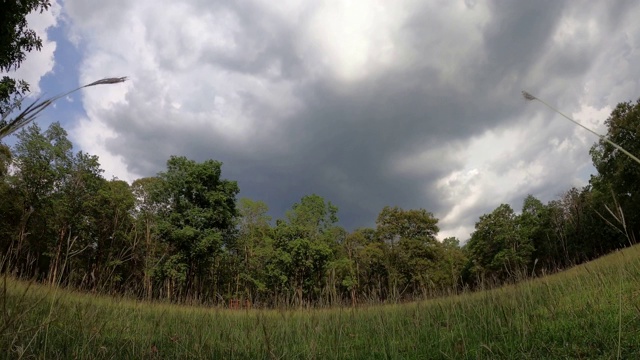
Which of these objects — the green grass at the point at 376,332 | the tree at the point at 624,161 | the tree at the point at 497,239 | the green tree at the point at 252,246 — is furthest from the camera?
the tree at the point at 497,239

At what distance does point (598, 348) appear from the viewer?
16.9 ft

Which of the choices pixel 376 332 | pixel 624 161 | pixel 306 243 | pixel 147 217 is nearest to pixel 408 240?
pixel 306 243

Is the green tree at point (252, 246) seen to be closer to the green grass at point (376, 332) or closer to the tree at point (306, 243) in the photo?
the tree at point (306, 243)

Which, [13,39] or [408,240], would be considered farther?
[408,240]

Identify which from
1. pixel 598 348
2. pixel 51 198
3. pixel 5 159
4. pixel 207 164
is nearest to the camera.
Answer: pixel 598 348

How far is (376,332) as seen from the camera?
282 inches

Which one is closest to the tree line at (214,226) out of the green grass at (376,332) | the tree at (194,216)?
the tree at (194,216)

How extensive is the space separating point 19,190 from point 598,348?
1458 inches

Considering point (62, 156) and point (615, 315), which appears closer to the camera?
point (615, 315)

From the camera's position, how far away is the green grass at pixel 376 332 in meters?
4.53

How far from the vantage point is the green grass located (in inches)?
178

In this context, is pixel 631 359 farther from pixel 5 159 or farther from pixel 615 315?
pixel 5 159

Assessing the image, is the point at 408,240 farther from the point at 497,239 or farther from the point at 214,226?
the point at 214,226

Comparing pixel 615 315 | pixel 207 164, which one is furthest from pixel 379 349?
pixel 207 164
